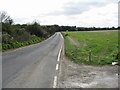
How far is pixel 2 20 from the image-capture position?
32.3 meters

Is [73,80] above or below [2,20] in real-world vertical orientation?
below

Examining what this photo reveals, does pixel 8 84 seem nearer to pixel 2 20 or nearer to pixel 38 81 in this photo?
pixel 38 81

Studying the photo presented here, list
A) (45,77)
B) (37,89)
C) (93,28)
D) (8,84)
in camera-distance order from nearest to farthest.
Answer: (37,89)
(8,84)
(45,77)
(93,28)

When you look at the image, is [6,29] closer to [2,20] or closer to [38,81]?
[2,20]

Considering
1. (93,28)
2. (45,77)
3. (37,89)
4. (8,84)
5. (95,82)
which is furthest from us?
(93,28)

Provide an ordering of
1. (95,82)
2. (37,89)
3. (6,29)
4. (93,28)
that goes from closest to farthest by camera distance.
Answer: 1. (37,89)
2. (95,82)
3. (6,29)
4. (93,28)

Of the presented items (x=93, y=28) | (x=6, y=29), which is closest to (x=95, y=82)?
(x=6, y=29)

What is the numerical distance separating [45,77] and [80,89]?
8.40ft

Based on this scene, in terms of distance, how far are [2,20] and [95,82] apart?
25765 millimetres

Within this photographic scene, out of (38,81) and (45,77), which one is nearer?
(38,81)

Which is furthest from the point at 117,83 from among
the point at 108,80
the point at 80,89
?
the point at 80,89

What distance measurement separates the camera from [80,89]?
812cm

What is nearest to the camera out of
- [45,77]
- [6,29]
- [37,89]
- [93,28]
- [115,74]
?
[37,89]

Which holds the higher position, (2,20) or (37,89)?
(2,20)
